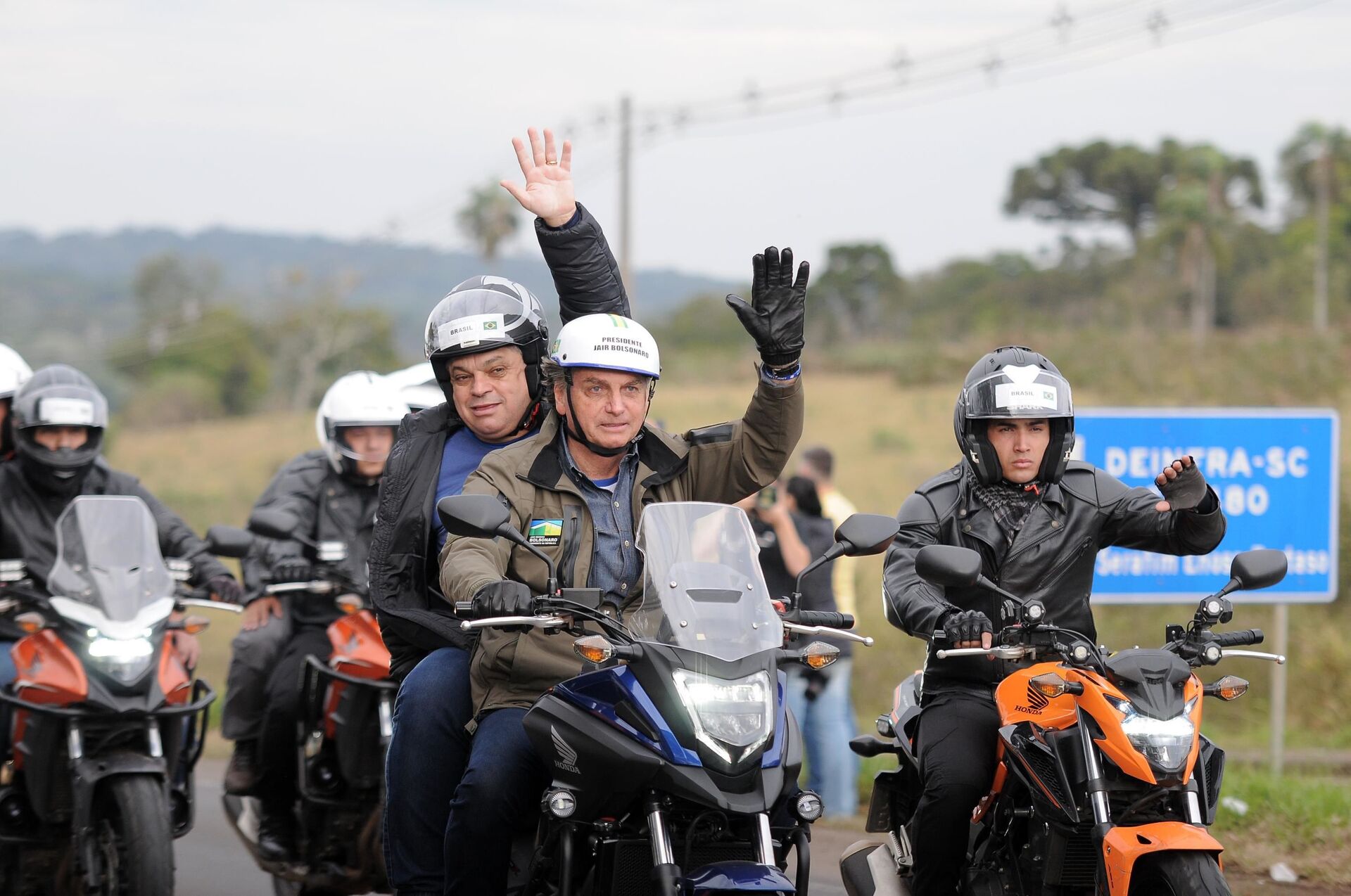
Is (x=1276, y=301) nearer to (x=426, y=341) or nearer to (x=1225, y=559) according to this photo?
(x=1225, y=559)

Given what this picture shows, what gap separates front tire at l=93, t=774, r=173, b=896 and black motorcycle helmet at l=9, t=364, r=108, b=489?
173cm

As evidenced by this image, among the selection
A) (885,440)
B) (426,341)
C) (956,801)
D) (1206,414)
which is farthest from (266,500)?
(885,440)

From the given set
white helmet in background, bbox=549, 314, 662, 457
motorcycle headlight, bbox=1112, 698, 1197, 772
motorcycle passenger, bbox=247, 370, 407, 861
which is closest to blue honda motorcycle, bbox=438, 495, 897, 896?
white helmet in background, bbox=549, 314, 662, 457

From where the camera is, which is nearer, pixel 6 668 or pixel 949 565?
pixel 949 565

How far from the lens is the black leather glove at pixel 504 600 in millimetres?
4453

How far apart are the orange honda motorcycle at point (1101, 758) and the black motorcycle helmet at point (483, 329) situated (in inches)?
72.3

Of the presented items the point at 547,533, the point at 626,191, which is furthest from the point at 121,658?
the point at 626,191

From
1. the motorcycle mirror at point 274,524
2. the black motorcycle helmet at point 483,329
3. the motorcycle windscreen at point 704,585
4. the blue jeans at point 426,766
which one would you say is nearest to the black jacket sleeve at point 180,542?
the motorcycle mirror at point 274,524

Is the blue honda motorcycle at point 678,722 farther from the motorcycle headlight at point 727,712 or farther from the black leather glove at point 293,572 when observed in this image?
the black leather glove at point 293,572

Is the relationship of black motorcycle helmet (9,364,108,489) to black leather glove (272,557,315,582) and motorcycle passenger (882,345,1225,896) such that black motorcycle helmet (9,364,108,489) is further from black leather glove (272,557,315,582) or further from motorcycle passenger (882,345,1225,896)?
motorcycle passenger (882,345,1225,896)

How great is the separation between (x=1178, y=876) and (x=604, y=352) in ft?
7.20

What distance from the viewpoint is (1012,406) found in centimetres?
561

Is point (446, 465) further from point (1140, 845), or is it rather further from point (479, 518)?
point (1140, 845)

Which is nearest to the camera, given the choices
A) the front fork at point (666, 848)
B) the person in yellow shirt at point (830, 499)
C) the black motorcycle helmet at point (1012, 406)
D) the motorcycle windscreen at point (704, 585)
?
the front fork at point (666, 848)
